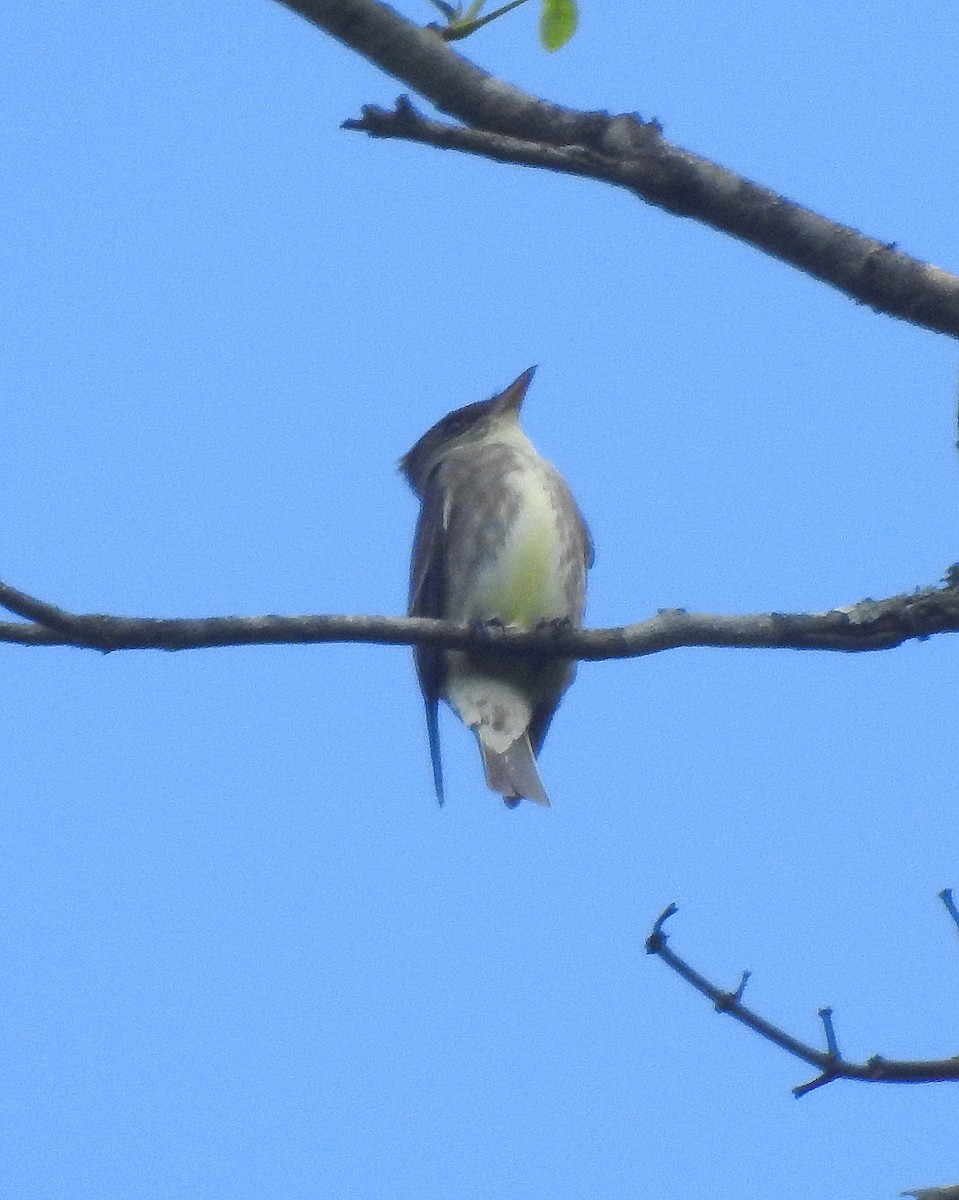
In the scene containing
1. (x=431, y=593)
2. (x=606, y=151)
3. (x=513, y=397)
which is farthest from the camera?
(x=513, y=397)

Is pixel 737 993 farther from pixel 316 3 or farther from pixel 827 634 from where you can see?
pixel 316 3

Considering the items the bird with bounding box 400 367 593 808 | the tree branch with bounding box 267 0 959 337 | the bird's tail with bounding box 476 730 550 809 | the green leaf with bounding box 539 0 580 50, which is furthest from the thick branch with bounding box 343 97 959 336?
the bird's tail with bounding box 476 730 550 809

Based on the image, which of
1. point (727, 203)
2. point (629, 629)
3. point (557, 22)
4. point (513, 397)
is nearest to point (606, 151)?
point (727, 203)

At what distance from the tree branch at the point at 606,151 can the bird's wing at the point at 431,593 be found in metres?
4.56

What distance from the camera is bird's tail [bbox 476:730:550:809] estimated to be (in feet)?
23.1

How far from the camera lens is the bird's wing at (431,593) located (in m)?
7.59

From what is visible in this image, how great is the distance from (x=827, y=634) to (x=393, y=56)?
166 cm

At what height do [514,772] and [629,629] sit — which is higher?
[514,772]

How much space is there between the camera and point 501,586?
725 cm

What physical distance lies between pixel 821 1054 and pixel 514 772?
13.4 feet

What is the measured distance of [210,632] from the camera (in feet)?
12.5

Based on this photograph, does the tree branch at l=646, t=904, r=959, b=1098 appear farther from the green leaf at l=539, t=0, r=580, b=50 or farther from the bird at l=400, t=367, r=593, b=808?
the bird at l=400, t=367, r=593, b=808

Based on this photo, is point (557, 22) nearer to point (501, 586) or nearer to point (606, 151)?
point (606, 151)

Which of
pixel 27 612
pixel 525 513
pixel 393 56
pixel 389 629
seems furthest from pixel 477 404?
pixel 393 56
